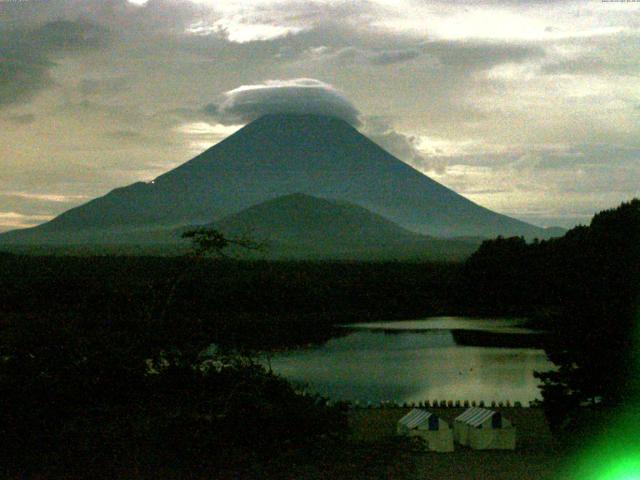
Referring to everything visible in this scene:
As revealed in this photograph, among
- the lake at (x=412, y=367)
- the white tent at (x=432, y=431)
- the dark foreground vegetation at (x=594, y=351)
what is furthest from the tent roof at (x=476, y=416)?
the lake at (x=412, y=367)

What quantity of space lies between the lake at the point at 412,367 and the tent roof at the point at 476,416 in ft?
21.1

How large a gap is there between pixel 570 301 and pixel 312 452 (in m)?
7.39

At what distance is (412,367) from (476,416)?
1509 centimetres

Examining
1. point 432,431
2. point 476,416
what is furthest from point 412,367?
point 432,431

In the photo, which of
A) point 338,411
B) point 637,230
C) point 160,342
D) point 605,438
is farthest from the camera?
point 637,230

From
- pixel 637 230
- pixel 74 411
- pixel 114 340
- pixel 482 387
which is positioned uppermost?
pixel 637 230

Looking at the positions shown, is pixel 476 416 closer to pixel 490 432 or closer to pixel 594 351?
pixel 490 432

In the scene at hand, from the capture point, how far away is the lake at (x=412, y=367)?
88.1 feet

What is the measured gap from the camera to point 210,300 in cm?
4709

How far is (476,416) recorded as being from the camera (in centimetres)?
1777

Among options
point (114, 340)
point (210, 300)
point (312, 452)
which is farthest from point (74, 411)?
point (210, 300)

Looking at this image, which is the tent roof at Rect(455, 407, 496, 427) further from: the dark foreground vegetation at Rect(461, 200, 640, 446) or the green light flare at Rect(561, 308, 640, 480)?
the green light flare at Rect(561, 308, 640, 480)

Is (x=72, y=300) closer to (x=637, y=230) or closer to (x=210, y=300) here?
(x=210, y=300)

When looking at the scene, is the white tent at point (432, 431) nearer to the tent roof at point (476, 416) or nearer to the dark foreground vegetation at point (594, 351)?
Result: the tent roof at point (476, 416)
